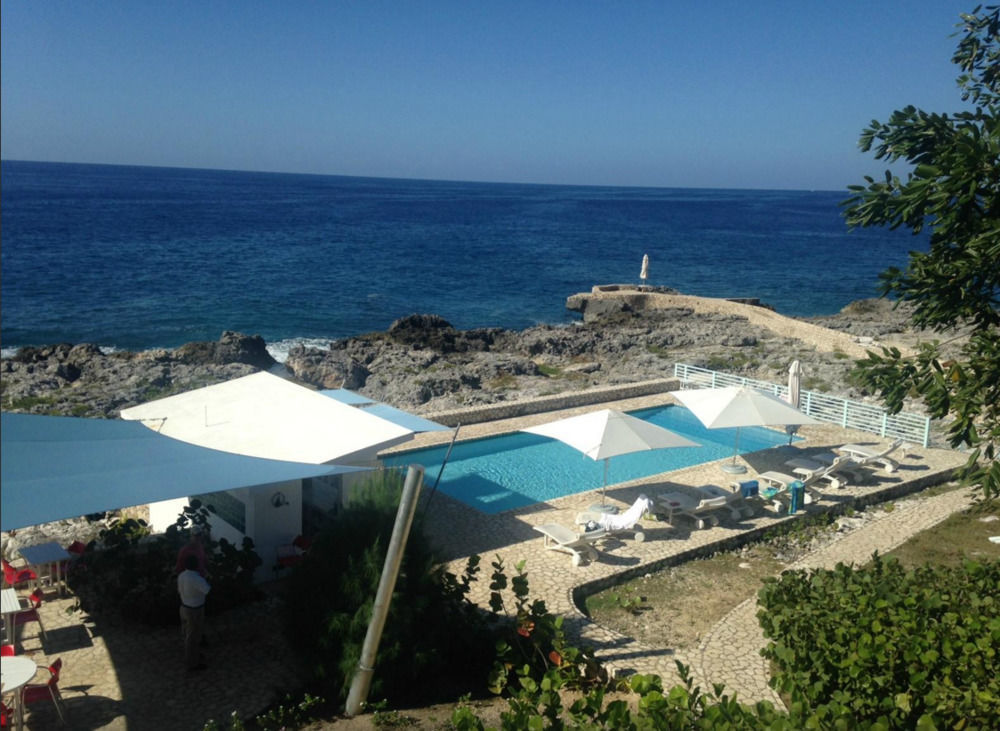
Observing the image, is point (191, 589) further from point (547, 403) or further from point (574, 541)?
point (547, 403)

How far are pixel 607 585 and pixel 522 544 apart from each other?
1400 millimetres

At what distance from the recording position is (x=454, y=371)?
24.5 m

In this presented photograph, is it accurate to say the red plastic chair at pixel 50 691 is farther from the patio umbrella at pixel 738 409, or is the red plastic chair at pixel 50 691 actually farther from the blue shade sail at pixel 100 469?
the patio umbrella at pixel 738 409

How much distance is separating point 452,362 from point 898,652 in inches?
885

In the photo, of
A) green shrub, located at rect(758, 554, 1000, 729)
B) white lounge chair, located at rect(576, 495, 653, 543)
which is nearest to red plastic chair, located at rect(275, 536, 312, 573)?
white lounge chair, located at rect(576, 495, 653, 543)

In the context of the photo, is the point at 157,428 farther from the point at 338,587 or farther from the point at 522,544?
the point at 522,544

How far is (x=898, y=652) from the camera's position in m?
5.42

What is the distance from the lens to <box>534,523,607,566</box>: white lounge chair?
34.4ft

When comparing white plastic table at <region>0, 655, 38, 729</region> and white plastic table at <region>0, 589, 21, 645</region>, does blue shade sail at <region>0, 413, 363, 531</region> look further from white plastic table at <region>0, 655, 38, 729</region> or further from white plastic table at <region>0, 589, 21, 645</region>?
white plastic table at <region>0, 589, 21, 645</region>

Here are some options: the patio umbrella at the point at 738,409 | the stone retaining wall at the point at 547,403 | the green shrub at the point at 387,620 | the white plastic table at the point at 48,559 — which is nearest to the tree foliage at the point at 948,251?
the green shrub at the point at 387,620

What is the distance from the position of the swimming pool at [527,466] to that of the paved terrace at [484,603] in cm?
75

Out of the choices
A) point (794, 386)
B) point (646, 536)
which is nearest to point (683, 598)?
point (646, 536)

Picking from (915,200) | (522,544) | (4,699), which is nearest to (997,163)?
(915,200)

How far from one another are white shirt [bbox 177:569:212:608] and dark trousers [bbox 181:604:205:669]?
0.06 meters
